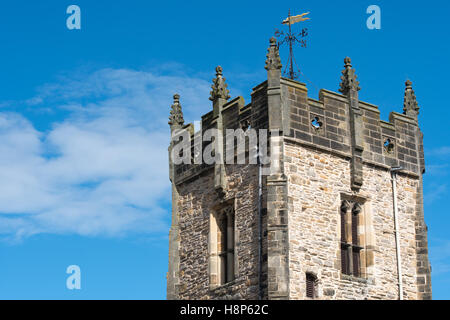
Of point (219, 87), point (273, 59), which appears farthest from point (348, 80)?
point (219, 87)

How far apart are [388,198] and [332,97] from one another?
153 inches

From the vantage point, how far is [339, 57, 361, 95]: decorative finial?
130ft

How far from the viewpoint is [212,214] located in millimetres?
39156

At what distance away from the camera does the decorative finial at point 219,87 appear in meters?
40.3

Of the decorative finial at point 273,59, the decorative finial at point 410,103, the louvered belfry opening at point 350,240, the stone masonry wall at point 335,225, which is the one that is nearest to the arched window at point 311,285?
the stone masonry wall at point 335,225

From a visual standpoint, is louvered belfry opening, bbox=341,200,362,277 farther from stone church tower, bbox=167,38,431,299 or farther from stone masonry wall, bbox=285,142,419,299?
stone masonry wall, bbox=285,142,419,299

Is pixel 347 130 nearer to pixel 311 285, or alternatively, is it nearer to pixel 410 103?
pixel 410 103

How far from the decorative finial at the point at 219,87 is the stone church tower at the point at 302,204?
5cm

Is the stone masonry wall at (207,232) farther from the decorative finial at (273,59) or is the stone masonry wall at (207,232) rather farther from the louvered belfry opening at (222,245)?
the decorative finial at (273,59)

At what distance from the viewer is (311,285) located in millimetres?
36188

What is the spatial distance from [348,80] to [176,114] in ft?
22.1
